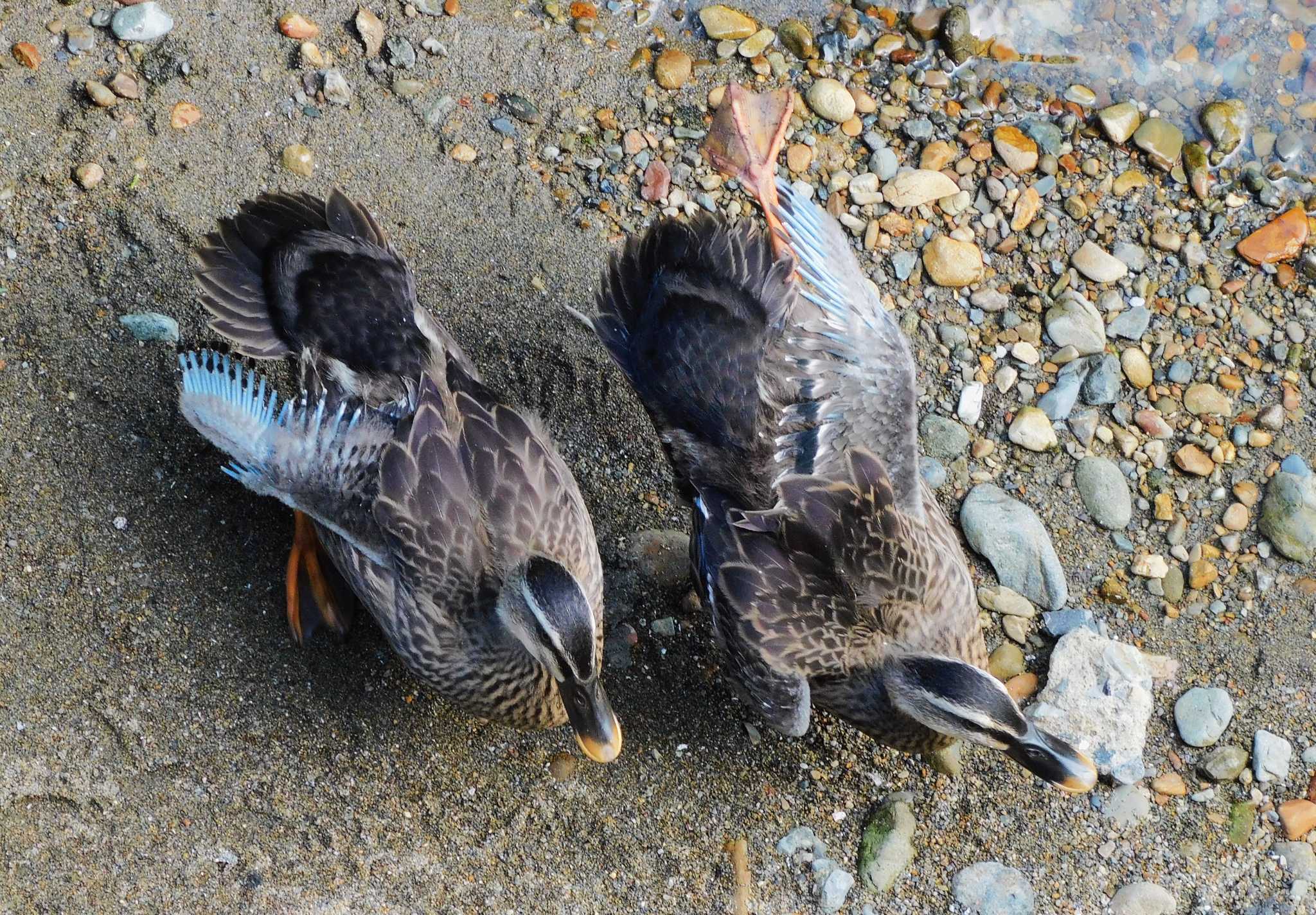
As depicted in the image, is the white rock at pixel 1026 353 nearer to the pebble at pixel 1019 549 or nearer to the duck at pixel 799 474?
the pebble at pixel 1019 549

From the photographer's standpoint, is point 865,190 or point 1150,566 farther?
point 865,190

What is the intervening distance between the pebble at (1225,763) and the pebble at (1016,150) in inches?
87.0

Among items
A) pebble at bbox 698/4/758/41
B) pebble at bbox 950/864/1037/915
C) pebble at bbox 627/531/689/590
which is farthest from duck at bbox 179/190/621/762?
pebble at bbox 698/4/758/41

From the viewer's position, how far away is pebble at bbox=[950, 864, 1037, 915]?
3850 mm

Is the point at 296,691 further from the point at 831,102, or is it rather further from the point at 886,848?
the point at 831,102

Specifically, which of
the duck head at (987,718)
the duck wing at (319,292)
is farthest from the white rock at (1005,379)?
the duck wing at (319,292)

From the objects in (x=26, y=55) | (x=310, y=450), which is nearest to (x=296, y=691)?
(x=310, y=450)

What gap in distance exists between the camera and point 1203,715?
13.2 feet

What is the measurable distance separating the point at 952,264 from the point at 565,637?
84.3 inches

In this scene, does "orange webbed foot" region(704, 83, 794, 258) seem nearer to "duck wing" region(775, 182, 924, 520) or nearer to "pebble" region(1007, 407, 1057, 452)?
"duck wing" region(775, 182, 924, 520)

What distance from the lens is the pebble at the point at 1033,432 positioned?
14.2 feet

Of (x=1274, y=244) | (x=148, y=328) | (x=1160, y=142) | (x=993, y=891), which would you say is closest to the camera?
(x=993, y=891)

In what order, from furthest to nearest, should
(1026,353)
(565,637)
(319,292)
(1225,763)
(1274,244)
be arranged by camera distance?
1. (1274,244)
2. (1026,353)
3. (1225,763)
4. (319,292)
5. (565,637)

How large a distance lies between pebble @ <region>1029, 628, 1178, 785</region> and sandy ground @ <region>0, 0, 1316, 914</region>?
0.29 ft
